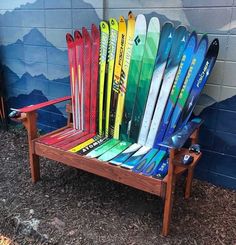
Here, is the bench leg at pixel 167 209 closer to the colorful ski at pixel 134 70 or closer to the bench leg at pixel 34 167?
the colorful ski at pixel 134 70

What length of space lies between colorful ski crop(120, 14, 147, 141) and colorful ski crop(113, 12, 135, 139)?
0.10 feet

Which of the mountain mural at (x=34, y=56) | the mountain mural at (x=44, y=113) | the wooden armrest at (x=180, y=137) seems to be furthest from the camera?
the mountain mural at (x=44, y=113)

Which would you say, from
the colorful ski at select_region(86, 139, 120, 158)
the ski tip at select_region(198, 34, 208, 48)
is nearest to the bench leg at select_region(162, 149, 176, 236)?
the colorful ski at select_region(86, 139, 120, 158)

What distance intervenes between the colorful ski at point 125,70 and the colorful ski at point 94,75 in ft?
0.65

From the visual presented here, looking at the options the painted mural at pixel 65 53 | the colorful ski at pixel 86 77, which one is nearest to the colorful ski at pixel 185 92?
the painted mural at pixel 65 53

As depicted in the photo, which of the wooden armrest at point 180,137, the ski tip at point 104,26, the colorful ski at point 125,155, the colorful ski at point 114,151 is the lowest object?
the colorful ski at point 114,151

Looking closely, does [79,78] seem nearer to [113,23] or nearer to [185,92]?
[113,23]

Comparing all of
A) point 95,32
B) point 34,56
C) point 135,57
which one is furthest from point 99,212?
point 34,56

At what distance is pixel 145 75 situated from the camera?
84.1 inches

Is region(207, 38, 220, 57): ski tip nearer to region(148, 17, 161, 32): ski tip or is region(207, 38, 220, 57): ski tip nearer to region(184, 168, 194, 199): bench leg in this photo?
region(148, 17, 161, 32): ski tip

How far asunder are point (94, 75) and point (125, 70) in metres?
0.27

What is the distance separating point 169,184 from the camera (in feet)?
5.63

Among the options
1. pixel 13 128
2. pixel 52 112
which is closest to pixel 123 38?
pixel 52 112

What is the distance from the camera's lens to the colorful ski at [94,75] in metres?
2.28
